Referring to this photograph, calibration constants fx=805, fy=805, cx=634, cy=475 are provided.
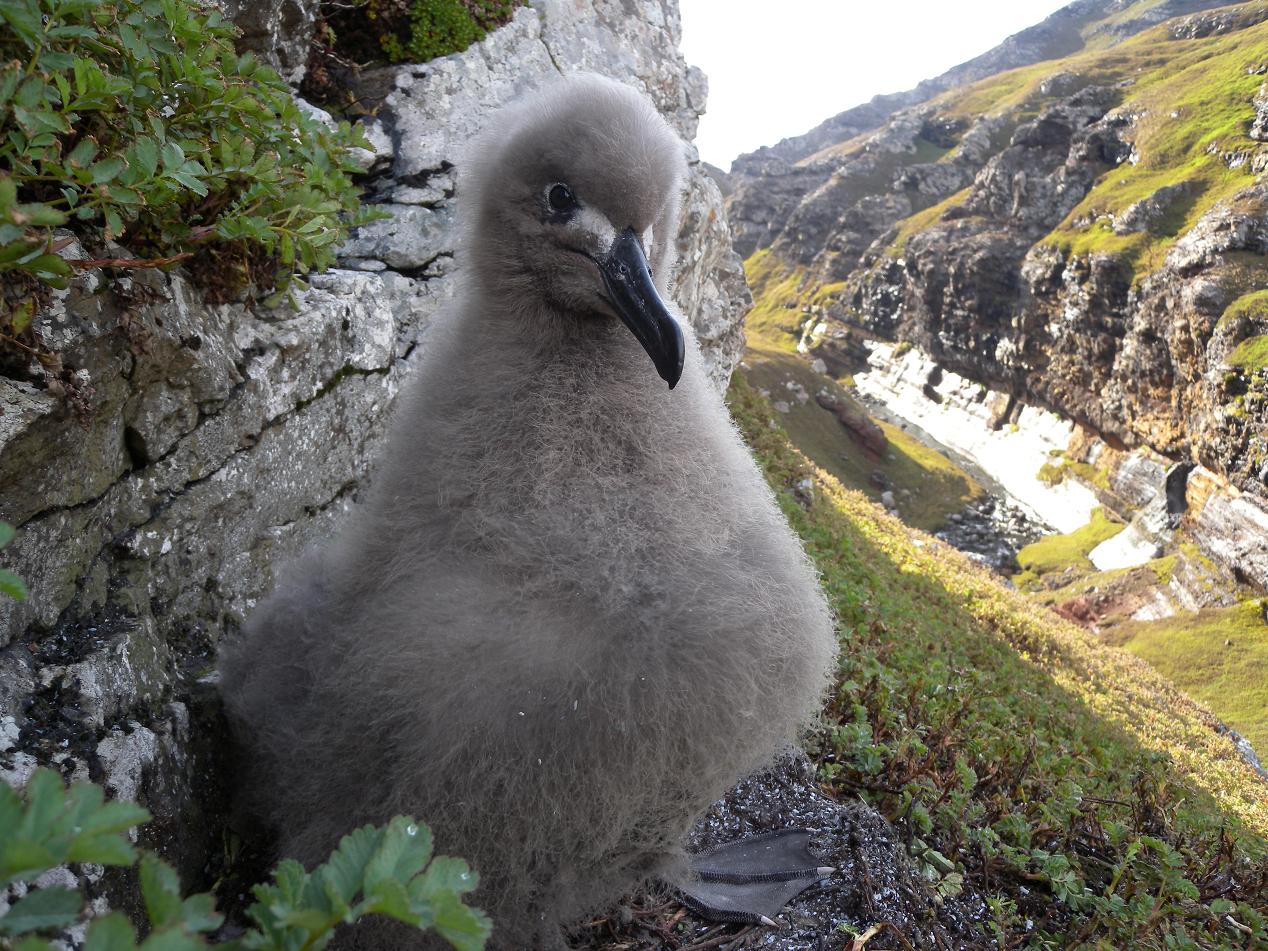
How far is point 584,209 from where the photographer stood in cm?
247

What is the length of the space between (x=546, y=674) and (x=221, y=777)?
139 centimetres

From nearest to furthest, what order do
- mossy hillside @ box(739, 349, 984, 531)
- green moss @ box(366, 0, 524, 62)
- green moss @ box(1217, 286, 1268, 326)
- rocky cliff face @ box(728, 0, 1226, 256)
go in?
green moss @ box(366, 0, 524, 62)
green moss @ box(1217, 286, 1268, 326)
mossy hillside @ box(739, 349, 984, 531)
rocky cliff face @ box(728, 0, 1226, 256)

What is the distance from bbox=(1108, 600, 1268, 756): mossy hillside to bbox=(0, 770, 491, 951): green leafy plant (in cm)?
2801

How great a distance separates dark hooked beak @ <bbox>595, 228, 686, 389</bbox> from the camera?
2275 millimetres

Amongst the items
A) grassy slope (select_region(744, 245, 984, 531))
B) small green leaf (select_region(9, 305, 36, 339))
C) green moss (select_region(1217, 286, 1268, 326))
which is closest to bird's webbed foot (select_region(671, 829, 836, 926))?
small green leaf (select_region(9, 305, 36, 339))

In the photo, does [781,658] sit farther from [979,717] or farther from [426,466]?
[979,717]

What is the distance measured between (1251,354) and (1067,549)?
14.4m

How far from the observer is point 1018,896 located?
3510mm

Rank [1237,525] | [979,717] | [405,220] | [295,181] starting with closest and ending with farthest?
[295,181], [405,220], [979,717], [1237,525]

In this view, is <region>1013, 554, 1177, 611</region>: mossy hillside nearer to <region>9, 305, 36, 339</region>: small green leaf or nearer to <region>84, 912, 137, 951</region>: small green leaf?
<region>9, 305, 36, 339</region>: small green leaf

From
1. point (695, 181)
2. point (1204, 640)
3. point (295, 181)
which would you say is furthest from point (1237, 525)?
point (295, 181)

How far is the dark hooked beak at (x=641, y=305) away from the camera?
7.47 ft

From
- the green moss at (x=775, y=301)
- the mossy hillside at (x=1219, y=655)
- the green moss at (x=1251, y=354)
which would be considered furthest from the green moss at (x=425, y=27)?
the green moss at (x=775, y=301)

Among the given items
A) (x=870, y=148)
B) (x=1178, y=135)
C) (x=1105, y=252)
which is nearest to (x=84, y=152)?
(x=1105, y=252)
